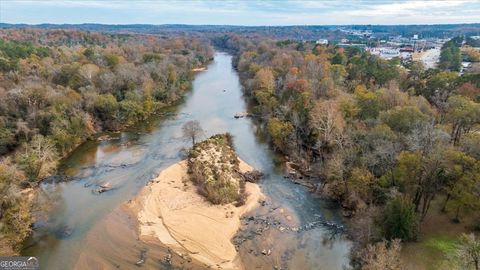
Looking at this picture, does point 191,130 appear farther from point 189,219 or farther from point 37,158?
point 37,158

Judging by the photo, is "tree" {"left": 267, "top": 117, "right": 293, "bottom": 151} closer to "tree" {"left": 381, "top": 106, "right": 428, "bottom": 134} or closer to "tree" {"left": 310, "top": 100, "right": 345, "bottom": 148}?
"tree" {"left": 310, "top": 100, "right": 345, "bottom": 148}

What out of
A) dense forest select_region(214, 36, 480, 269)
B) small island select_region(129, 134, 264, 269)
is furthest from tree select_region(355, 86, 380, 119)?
small island select_region(129, 134, 264, 269)

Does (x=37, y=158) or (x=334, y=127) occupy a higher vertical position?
(x=334, y=127)

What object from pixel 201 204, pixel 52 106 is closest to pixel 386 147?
pixel 201 204

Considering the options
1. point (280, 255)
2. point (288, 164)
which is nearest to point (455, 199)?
point (280, 255)

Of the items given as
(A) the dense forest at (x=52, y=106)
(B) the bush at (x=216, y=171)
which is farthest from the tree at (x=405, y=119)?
(A) the dense forest at (x=52, y=106)

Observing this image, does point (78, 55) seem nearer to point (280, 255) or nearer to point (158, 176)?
point (158, 176)
